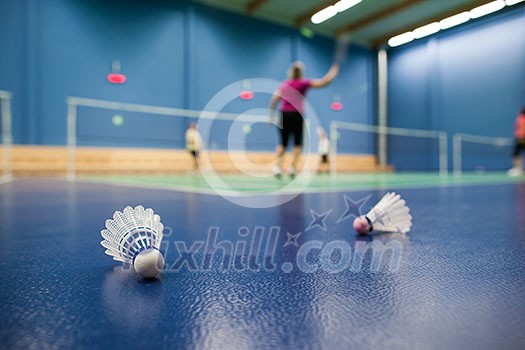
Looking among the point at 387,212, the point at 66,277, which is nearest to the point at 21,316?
the point at 66,277

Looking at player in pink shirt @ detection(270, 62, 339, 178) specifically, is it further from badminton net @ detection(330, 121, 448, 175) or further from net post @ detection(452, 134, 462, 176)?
net post @ detection(452, 134, 462, 176)

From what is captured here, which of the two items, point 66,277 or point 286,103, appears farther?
point 286,103

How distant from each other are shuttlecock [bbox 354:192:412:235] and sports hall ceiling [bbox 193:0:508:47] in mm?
9645

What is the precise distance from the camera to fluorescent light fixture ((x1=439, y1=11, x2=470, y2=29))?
10.9m

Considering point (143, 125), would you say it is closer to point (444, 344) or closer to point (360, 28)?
point (360, 28)

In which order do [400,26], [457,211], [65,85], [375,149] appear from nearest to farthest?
1. [457,211]
2. [65,85]
3. [400,26]
4. [375,149]

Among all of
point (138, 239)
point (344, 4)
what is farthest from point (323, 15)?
point (138, 239)

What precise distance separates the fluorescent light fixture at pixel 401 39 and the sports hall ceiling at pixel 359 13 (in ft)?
1.04

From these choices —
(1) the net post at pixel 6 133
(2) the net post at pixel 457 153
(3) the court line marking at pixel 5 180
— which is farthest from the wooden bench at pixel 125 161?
(2) the net post at pixel 457 153

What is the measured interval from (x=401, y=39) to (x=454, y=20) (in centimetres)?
218

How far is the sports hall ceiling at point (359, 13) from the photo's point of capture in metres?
10.1

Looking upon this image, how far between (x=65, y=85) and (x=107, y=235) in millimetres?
9214

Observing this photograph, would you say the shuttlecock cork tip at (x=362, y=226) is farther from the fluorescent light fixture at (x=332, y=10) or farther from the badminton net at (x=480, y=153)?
the badminton net at (x=480, y=153)

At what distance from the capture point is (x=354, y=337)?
1.28 ft
